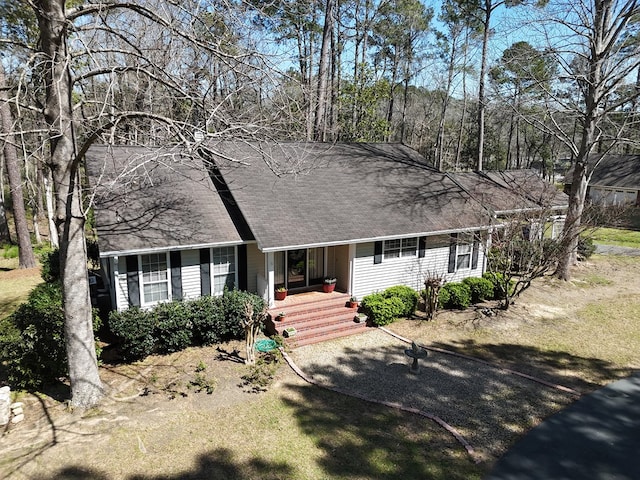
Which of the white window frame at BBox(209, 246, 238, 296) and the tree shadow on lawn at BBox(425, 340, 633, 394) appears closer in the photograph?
the tree shadow on lawn at BBox(425, 340, 633, 394)

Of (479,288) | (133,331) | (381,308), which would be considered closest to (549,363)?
(479,288)

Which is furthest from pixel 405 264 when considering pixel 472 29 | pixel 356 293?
pixel 472 29

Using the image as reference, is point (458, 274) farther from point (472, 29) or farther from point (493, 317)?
point (472, 29)

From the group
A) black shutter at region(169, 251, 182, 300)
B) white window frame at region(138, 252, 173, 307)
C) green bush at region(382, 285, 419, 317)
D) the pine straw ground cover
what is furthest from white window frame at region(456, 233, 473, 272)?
white window frame at region(138, 252, 173, 307)

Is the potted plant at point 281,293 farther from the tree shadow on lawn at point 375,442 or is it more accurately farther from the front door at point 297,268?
the tree shadow on lawn at point 375,442

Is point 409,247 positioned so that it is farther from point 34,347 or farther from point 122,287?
point 34,347

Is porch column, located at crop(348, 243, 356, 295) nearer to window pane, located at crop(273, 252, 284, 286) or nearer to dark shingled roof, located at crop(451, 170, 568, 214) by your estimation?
window pane, located at crop(273, 252, 284, 286)

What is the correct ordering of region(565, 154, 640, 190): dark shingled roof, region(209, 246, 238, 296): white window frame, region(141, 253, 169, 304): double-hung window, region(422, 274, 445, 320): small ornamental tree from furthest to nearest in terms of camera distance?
region(565, 154, 640, 190): dark shingled roof
region(422, 274, 445, 320): small ornamental tree
region(209, 246, 238, 296): white window frame
region(141, 253, 169, 304): double-hung window
